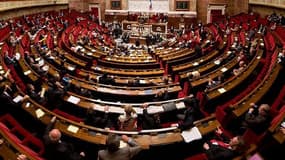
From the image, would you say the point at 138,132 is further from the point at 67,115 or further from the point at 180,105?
Answer: the point at 67,115

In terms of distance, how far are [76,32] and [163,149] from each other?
34.4ft

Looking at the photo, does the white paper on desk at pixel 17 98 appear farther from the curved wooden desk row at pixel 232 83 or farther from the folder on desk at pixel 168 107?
the curved wooden desk row at pixel 232 83

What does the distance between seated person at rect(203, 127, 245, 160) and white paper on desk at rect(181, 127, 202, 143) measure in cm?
15

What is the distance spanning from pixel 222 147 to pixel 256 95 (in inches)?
58.5

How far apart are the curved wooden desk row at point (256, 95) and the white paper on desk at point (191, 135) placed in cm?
72

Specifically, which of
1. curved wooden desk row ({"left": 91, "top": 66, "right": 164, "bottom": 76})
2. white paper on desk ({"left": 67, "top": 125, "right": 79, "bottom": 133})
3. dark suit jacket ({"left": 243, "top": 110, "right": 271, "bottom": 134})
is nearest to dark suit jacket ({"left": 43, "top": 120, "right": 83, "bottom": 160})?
white paper on desk ({"left": 67, "top": 125, "right": 79, "bottom": 133})

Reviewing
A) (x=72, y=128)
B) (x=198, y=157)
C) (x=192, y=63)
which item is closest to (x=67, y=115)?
(x=72, y=128)

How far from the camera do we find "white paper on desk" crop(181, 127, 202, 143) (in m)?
3.52

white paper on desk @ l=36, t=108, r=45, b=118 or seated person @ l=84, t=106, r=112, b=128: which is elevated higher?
white paper on desk @ l=36, t=108, r=45, b=118

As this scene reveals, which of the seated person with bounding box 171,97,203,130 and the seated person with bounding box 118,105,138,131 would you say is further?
the seated person with bounding box 118,105,138,131

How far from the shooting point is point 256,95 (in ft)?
14.3

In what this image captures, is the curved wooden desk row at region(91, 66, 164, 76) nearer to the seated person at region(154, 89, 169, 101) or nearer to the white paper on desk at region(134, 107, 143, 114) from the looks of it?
the seated person at region(154, 89, 169, 101)

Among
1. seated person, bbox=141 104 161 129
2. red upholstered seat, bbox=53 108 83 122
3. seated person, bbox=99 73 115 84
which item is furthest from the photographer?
seated person, bbox=99 73 115 84

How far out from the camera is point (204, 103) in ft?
16.4
